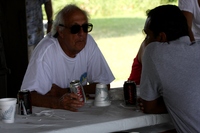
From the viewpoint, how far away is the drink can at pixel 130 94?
2.84m

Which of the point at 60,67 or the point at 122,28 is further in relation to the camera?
the point at 122,28

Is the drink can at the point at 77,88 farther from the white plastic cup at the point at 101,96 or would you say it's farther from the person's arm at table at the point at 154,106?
the person's arm at table at the point at 154,106

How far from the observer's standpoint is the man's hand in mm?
2750

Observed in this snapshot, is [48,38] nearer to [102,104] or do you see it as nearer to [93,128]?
[102,104]

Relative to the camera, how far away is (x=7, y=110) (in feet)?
8.13

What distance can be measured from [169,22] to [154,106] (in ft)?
1.46

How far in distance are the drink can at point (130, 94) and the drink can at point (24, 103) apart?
1.85 ft

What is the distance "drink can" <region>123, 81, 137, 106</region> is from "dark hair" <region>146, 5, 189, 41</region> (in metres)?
0.39

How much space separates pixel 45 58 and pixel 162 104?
879 millimetres

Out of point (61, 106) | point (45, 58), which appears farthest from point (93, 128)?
point (45, 58)

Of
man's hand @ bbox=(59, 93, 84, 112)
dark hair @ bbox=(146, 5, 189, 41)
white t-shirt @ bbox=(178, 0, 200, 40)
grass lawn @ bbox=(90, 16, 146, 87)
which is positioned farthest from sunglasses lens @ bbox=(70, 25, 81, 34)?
grass lawn @ bbox=(90, 16, 146, 87)

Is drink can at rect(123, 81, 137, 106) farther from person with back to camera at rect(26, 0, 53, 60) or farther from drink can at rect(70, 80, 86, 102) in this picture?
person with back to camera at rect(26, 0, 53, 60)

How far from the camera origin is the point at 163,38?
8.60 feet

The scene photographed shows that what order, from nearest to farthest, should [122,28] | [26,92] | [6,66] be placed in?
[26,92], [6,66], [122,28]
